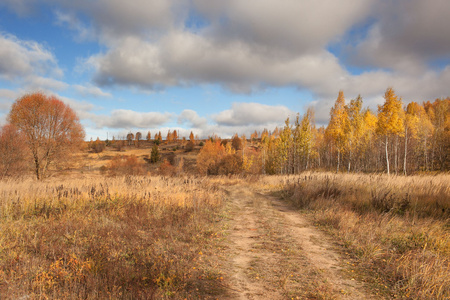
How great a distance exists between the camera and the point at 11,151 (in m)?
23.1

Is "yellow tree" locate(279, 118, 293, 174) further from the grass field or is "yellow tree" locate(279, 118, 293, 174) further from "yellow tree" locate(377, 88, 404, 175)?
the grass field

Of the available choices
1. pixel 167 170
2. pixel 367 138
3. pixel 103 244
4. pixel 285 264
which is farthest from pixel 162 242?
pixel 367 138

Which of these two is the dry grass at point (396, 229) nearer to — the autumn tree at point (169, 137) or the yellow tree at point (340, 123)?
the yellow tree at point (340, 123)

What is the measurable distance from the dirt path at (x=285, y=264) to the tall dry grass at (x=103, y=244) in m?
0.63

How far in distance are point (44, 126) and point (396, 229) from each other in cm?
3505

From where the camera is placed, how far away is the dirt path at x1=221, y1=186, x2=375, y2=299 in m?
3.67

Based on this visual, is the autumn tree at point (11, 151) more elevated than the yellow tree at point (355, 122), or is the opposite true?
the yellow tree at point (355, 122)

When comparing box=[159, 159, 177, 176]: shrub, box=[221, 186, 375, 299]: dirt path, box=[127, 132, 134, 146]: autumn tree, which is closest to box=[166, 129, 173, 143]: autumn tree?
box=[127, 132, 134, 146]: autumn tree

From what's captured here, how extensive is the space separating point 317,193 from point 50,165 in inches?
1277

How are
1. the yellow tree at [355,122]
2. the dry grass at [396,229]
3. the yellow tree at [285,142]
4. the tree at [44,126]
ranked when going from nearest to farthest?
the dry grass at [396,229], the tree at [44,126], the yellow tree at [355,122], the yellow tree at [285,142]

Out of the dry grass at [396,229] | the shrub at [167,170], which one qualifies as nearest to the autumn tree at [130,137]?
the shrub at [167,170]

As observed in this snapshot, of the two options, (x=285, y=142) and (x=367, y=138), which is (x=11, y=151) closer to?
(x=285, y=142)

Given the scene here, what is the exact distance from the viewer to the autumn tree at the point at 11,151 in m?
22.5

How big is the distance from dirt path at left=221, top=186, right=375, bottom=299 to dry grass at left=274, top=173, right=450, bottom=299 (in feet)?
2.04
